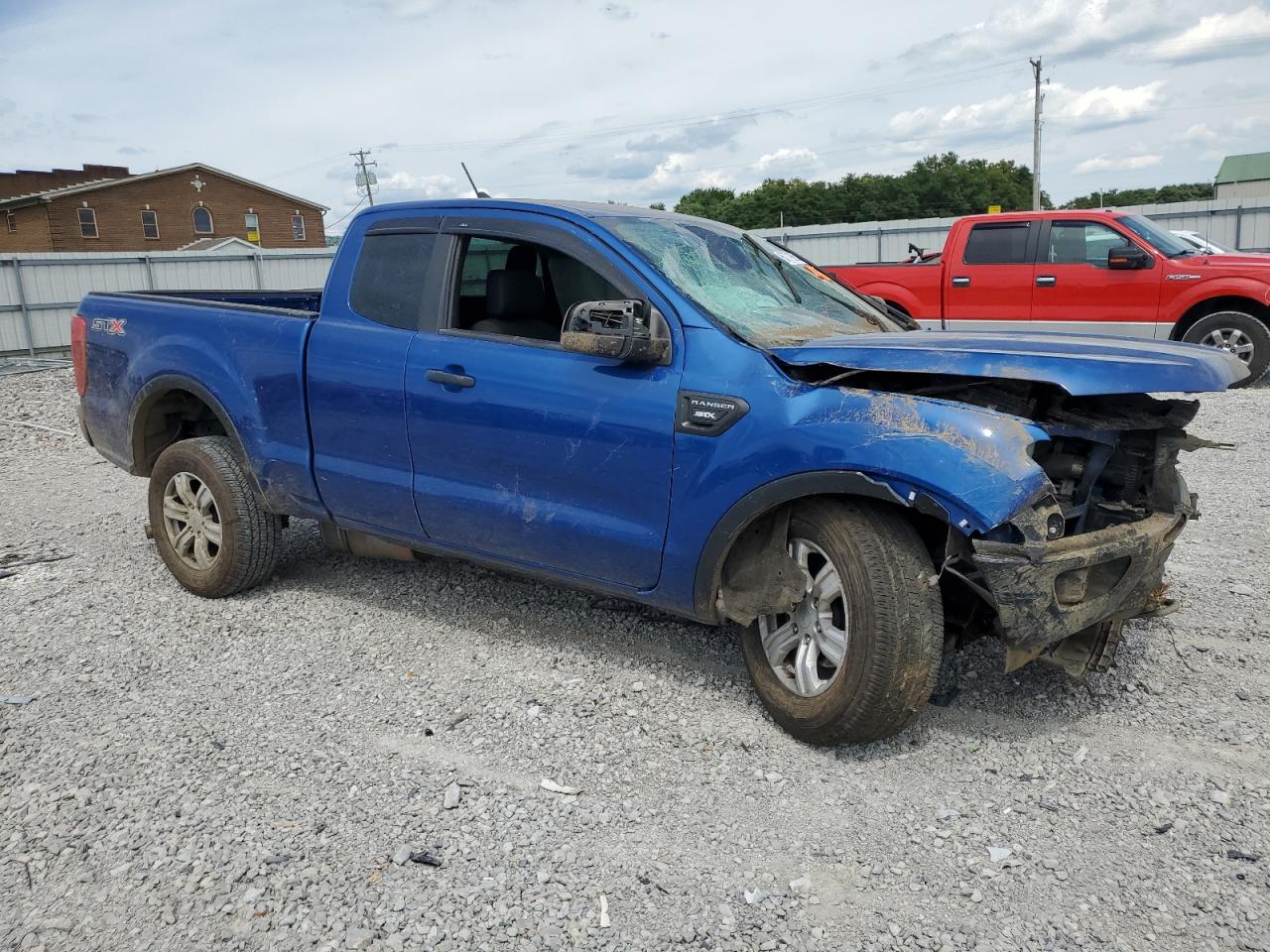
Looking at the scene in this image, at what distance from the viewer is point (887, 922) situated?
2639 millimetres

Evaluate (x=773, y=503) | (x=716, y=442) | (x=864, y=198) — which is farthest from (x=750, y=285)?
(x=864, y=198)

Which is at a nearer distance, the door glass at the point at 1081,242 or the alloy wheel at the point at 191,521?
the alloy wheel at the point at 191,521

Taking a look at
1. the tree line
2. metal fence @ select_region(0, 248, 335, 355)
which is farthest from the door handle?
the tree line

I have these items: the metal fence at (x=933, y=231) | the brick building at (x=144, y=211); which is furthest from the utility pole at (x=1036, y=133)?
the brick building at (x=144, y=211)

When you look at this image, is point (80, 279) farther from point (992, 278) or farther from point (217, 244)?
point (217, 244)

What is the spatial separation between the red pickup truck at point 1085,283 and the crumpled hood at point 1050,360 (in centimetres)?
816

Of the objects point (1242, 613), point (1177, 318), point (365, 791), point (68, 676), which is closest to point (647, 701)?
point (365, 791)

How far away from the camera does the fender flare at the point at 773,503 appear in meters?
3.13

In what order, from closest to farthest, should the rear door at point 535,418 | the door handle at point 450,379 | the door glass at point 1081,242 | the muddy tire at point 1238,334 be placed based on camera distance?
the rear door at point 535,418 < the door handle at point 450,379 < the muddy tire at point 1238,334 < the door glass at point 1081,242

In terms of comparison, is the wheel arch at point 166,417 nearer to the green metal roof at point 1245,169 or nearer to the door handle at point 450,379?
the door handle at point 450,379

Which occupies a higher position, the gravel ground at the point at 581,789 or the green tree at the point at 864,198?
the green tree at the point at 864,198

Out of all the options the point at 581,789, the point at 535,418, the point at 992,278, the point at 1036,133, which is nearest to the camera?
the point at 581,789

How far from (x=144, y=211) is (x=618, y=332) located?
52524mm

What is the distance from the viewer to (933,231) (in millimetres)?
21125
